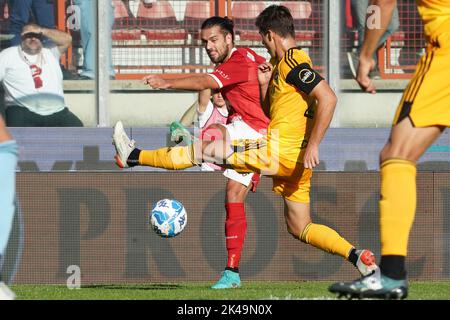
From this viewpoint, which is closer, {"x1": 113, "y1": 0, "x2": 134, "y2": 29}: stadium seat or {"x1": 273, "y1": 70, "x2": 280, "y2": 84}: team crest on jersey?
{"x1": 273, "y1": 70, "x2": 280, "y2": 84}: team crest on jersey

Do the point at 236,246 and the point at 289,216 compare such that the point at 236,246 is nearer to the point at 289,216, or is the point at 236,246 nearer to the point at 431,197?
the point at 289,216

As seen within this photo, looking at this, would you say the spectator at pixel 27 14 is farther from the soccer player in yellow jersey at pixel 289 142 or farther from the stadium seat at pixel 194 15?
the soccer player in yellow jersey at pixel 289 142

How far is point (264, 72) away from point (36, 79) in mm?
4246

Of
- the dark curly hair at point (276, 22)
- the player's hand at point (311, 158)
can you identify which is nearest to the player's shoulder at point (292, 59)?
the dark curly hair at point (276, 22)

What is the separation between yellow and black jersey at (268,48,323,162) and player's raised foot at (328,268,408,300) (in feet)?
8.47

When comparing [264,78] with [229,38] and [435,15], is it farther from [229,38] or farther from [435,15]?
[435,15]

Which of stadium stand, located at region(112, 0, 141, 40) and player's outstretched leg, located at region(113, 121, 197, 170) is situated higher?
stadium stand, located at region(112, 0, 141, 40)

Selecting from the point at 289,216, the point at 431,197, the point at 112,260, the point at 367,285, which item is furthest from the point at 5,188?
the point at 431,197

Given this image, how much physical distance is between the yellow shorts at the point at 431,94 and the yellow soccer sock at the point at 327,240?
2.70 meters

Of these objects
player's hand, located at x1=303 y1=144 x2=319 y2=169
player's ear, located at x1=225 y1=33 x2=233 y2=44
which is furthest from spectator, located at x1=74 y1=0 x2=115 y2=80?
player's hand, located at x1=303 y1=144 x2=319 y2=169

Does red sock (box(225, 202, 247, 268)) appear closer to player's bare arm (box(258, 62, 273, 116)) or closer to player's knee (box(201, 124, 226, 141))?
player's knee (box(201, 124, 226, 141))

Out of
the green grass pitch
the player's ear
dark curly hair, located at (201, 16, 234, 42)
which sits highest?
dark curly hair, located at (201, 16, 234, 42)

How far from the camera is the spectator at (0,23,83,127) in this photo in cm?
1270

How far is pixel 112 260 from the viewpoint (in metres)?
11.5
